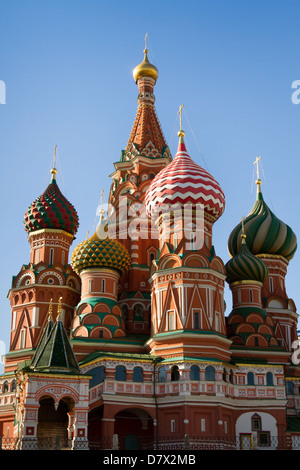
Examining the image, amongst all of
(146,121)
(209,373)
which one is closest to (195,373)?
(209,373)

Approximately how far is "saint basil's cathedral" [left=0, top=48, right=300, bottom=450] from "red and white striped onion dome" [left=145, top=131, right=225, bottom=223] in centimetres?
7

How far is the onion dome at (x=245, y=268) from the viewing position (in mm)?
32719

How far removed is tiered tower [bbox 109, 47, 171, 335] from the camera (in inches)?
1299

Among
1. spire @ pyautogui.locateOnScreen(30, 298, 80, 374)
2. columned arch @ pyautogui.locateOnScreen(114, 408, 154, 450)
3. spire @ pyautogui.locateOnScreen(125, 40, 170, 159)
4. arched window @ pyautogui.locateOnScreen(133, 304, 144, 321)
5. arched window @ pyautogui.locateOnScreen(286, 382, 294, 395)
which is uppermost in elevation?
spire @ pyautogui.locateOnScreen(125, 40, 170, 159)

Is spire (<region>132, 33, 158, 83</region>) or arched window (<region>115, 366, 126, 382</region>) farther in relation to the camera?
spire (<region>132, 33, 158, 83</region>)

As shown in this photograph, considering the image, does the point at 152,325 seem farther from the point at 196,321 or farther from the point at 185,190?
the point at 185,190

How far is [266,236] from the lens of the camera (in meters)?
36.4

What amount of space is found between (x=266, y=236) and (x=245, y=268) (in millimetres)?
4320

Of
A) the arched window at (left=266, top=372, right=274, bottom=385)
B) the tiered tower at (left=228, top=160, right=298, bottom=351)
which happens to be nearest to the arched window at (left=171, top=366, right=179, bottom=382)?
the arched window at (left=266, top=372, right=274, bottom=385)

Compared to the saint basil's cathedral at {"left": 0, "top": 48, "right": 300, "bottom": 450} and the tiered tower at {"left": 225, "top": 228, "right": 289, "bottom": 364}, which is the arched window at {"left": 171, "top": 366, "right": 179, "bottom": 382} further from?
the tiered tower at {"left": 225, "top": 228, "right": 289, "bottom": 364}

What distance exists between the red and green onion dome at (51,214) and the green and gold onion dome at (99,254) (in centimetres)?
269

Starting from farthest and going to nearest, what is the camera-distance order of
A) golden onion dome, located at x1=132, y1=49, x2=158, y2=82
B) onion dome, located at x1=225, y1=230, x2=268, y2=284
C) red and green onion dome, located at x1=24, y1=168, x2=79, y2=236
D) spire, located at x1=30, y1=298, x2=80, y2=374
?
1. golden onion dome, located at x1=132, y1=49, x2=158, y2=82
2. red and green onion dome, located at x1=24, y1=168, x2=79, y2=236
3. onion dome, located at x1=225, y1=230, x2=268, y2=284
4. spire, located at x1=30, y1=298, x2=80, y2=374

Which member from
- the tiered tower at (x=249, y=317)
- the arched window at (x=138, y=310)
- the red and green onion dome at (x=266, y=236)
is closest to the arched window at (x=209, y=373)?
the tiered tower at (x=249, y=317)
